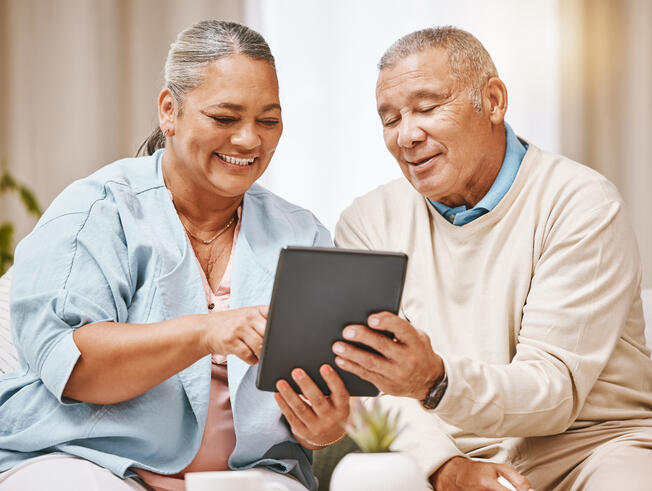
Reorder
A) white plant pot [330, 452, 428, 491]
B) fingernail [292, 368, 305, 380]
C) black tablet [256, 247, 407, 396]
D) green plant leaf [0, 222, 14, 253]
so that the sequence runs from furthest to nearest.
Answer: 1. green plant leaf [0, 222, 14, 253]
2. fingernail [292, 368, 305, 380]
3. black tablet [256, 247, 407, 396]
4. white plant pot [330, 452, 428, 491]

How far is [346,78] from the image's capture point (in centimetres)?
321

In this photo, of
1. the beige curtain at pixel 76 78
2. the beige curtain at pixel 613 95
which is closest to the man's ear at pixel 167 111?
the beige curtain at pixel 76 78

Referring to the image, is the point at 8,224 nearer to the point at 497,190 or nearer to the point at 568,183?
the point at 497,190

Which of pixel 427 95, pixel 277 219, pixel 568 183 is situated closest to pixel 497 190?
pixel 568 183

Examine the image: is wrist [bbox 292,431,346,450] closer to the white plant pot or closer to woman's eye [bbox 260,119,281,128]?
the white plant pot

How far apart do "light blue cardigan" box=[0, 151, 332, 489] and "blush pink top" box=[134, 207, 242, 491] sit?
26 mm

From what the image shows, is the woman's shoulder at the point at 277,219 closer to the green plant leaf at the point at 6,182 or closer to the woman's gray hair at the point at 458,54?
the woman's gray hair at the point at 458,54

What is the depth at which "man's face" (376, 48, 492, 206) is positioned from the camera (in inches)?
Answer: 69.9

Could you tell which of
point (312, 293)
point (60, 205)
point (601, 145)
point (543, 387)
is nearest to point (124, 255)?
point (60, 205)

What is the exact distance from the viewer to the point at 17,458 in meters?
1.41

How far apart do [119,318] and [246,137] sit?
1.43 feet

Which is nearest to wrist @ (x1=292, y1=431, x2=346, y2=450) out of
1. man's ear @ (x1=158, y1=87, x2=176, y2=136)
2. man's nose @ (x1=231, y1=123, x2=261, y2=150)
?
man's nose @ (x1=231, y1=123, x2=261, y2=150)

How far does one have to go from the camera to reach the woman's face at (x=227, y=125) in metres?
1.59

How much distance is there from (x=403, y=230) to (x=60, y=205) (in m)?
0.79
